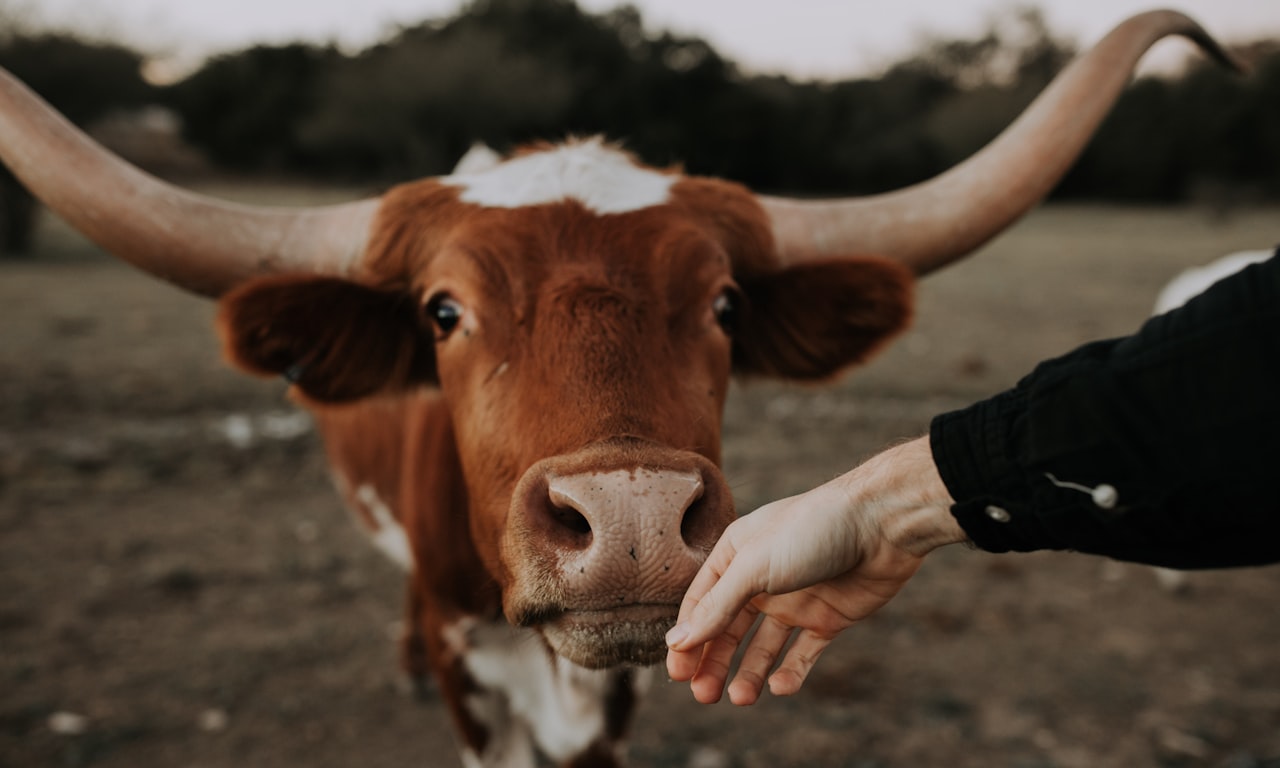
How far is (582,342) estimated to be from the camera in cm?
Result: 189

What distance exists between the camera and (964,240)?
289 cm

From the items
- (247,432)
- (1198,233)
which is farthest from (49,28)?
(1198,233)

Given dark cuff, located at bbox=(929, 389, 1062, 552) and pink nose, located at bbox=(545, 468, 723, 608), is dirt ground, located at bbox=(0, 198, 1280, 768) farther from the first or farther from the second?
dark cuff, located at bbox=(929, 389, 1062, 552)

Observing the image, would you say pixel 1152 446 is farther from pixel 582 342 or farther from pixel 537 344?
pixel 537 344

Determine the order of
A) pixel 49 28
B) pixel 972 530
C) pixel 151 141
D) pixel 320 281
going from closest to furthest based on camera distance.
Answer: pixel 972 530 < pixel 320 281 < pixel 49 28 < pixel 151 141

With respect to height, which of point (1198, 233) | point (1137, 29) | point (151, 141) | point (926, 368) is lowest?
point (151, 141)

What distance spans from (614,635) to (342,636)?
10.4 feet

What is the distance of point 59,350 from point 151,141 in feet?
101

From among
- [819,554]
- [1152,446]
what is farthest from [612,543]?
[1152,446]

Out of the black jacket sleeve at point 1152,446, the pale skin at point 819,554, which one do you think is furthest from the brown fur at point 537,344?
the black jacket sleeve at point 1152,446

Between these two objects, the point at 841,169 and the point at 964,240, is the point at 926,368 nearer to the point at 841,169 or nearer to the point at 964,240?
the point at 964,240

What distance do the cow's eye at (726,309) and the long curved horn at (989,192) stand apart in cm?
58

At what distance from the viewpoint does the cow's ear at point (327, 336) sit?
2283mm

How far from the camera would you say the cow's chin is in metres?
1.61
